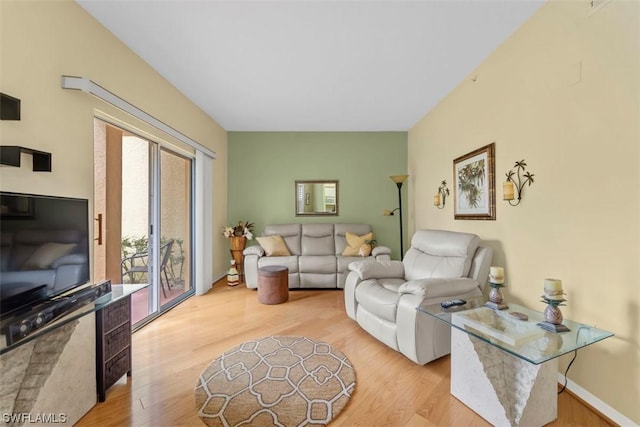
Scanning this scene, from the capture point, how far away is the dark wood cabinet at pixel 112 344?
61.9 inches

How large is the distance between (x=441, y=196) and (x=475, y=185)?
0.73m

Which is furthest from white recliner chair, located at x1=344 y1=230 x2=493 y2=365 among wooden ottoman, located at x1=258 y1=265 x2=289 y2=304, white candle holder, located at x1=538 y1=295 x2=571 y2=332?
wooden ottoman, located at x1=258 y1=265 x2=289 y2=304

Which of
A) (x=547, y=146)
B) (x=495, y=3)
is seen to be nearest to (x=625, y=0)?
(x=495, y=3)

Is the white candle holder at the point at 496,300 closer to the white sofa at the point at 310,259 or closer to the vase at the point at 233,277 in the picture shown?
the white sofa at the point at 310,259

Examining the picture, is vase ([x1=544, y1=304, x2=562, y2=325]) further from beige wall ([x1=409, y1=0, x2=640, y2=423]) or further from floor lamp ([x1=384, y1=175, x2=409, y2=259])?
floor lamp ([x1=384, y1=175, x2=409, y2=259])

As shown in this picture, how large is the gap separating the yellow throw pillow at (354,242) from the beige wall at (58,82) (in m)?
3.03

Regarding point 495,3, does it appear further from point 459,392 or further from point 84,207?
point 84,207

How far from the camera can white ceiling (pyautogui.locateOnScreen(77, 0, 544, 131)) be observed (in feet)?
5.91

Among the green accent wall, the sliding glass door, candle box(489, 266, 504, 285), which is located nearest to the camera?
candle box(489, 266, 504, 285)

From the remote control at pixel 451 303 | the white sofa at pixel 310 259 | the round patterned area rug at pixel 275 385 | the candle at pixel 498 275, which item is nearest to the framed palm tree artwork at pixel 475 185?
the candle at pixel 498 275

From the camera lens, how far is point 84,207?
1.62m

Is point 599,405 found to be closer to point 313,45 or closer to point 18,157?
point 313,45

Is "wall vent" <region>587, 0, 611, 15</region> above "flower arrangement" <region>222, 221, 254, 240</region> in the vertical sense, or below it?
above

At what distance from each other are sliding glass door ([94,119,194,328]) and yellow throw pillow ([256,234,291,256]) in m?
1.35
